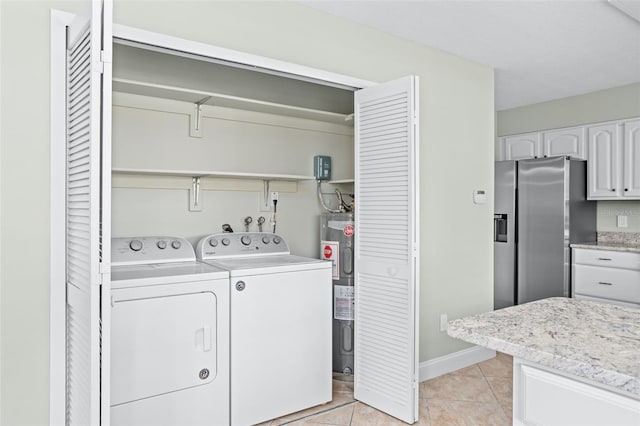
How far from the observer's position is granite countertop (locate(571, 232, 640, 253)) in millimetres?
4070

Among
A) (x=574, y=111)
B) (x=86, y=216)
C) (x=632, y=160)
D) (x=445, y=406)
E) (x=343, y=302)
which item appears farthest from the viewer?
(x=574, y=111)

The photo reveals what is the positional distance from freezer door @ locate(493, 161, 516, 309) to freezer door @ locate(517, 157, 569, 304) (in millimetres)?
64

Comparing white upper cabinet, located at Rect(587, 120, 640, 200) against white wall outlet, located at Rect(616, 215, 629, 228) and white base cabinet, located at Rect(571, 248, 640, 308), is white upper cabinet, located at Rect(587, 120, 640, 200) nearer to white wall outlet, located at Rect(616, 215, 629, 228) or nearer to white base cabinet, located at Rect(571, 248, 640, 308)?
white wall outlet, located at Rect(616, 215, 629, 228)

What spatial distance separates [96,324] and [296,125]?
8.41ft

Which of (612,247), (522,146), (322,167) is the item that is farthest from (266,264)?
(522,146)

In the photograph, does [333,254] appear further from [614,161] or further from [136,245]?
[614,161]

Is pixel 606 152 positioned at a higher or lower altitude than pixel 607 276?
higher

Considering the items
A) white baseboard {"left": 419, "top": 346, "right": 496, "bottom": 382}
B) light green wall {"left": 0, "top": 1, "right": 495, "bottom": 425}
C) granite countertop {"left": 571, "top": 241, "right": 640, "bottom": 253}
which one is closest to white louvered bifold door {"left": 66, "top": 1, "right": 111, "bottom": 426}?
light green wall {"left": 0, "top": 1, "right": 495, "bottom": 425}

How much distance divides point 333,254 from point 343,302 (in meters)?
0.37

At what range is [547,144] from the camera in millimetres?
4824

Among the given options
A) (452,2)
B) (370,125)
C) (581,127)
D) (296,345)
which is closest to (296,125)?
(370,125)

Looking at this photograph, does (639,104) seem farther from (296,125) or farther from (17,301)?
(17,301)

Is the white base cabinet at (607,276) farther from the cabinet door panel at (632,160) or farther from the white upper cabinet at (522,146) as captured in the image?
the white upper cabinet at (522,146)

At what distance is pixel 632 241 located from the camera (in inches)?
169
